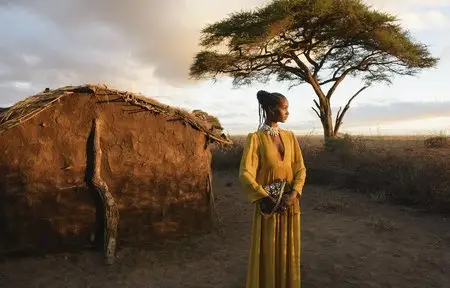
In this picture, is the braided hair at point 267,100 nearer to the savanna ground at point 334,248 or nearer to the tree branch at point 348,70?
the savanna ground at point 334,248

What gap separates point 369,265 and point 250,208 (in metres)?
3.73

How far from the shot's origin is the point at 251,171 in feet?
12.4

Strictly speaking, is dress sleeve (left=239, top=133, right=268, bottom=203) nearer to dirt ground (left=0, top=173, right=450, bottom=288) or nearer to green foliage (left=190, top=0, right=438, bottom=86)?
dirt ground (left=0, top=173, right=450, bottom=288)

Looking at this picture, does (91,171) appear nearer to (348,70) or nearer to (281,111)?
(281,111)

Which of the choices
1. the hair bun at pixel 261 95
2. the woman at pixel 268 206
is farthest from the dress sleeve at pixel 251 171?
the hair bun at pixel 261 95

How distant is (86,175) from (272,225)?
389 centimetres

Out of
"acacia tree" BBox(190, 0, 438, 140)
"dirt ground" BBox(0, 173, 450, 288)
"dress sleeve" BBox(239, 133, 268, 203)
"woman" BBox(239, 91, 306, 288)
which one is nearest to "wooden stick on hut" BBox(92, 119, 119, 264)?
"dirt ground" BBox(0, 173, 450, 288)

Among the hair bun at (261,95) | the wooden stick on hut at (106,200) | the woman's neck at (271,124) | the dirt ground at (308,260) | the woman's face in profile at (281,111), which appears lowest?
the dirt ground at (308,260)

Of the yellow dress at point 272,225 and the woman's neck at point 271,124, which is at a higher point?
the woman's neck at point 271,124

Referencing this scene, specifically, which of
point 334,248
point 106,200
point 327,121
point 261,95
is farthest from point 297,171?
point 327,121

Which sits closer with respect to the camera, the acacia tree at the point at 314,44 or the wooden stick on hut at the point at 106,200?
the wooden stick on hut at the point at 106,200

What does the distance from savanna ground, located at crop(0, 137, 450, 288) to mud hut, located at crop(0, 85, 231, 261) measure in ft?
1.03

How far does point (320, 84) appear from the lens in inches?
765

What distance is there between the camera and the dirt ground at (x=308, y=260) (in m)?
5.98
